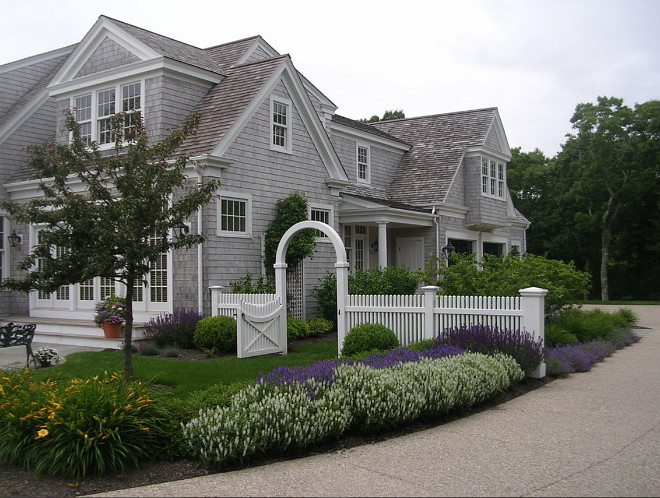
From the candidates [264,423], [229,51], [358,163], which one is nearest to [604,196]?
[358,163]

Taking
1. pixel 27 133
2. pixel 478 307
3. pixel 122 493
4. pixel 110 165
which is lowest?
pixel 122 493

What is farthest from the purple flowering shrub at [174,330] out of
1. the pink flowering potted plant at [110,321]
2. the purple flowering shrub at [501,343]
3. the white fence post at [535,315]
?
the white fence post at [535,315]

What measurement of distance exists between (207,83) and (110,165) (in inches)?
363

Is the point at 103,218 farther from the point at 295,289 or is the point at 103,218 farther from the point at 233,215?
the point at 295,289

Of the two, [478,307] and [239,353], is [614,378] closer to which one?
[478,307]

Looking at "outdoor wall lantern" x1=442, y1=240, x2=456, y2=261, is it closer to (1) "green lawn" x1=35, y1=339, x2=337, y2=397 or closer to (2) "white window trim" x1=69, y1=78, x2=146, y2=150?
(1) "green lawn" x1=35, y1=339, x2=337, y2=397

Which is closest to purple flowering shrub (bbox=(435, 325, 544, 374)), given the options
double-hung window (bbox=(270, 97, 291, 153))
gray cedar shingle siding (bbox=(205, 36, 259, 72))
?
double-hung window (bbox=(270, 97, 291, 153))

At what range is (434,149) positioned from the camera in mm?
25578

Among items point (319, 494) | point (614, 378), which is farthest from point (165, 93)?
point (319, 494)

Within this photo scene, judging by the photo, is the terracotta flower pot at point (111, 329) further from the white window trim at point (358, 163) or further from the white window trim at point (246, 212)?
the white window trim at point (358, 163)

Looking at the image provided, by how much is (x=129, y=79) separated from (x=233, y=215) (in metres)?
4.54

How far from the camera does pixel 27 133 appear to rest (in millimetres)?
18750

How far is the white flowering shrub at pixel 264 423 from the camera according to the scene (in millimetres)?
5973

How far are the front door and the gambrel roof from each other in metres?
1.38
